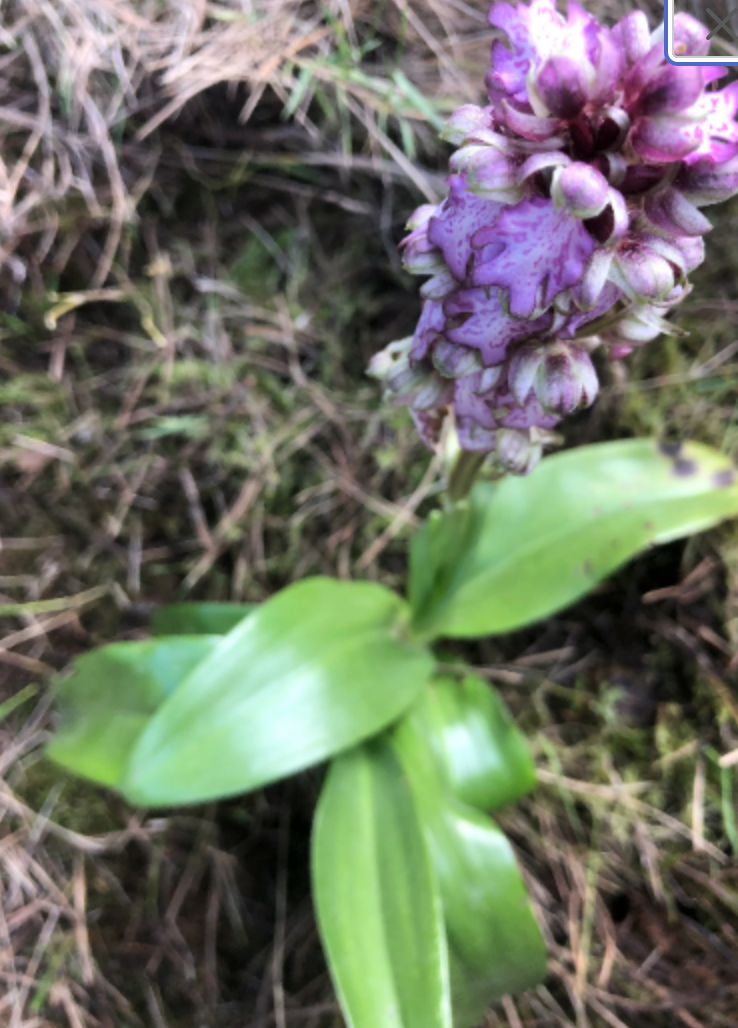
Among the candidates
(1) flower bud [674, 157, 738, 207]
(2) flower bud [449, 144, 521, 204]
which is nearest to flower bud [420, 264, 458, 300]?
(2) flower bud [449, 144, 521, 204]

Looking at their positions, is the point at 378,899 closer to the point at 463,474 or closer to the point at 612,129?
Result: the point at 463,474

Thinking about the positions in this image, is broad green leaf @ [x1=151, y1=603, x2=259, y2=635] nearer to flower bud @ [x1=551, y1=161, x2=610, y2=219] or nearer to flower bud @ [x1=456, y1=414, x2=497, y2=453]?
→ flower bud @ [x1=456, y1=414, x2=497, y2=453]

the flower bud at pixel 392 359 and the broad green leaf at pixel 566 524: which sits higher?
the flower bud at pixel 392 359

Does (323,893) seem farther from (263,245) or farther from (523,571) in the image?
(263,245)

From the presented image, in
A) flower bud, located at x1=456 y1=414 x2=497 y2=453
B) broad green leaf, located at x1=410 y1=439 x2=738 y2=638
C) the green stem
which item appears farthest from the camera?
broad green leaf, located at x1=410 y1=439 x2=738 y2=638

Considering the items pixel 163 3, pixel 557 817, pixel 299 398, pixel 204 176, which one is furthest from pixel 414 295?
pixel 557 817

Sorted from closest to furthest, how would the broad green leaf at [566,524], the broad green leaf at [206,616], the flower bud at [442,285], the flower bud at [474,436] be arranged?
the flower bud at [442,285] → the flower bud at [474,436] → the broad green leaf at [566,524] → the broad green leaf at [206,616]

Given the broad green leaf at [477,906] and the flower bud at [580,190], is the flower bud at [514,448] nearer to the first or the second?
the flower bud at [580,190]

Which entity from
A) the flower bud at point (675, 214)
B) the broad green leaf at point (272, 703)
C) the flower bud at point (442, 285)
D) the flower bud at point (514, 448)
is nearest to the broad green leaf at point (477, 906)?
the broad green leaf at point (272, 703)
